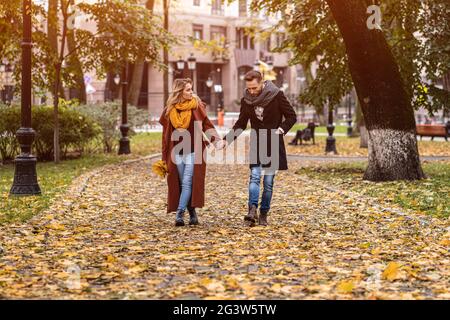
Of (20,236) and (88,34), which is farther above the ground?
(88,34)

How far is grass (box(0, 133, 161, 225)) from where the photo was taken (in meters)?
11.7

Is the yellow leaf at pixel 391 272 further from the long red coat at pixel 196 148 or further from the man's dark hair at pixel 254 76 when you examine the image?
the long red coat at pixel 196 148

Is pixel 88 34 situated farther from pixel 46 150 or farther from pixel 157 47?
pixel 46 150

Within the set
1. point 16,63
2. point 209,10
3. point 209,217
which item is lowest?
point 209,217

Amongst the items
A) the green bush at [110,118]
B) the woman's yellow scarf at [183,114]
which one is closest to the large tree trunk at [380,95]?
Answer: the woman's yellow scarf at [183,114]

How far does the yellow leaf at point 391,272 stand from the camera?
712 cm

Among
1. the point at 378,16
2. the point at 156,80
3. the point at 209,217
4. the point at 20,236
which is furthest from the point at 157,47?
the point at 156,80

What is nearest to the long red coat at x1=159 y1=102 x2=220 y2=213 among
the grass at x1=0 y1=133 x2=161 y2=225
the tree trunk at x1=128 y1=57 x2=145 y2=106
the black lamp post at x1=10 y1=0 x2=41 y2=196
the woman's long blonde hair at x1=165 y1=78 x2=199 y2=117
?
the woman's long blonde hair at x1=165 y1=78 x2=199 y2=117

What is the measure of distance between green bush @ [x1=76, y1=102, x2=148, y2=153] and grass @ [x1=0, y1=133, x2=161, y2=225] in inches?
29.3

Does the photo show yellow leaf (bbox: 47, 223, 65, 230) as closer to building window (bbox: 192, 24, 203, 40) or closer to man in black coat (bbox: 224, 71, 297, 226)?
man in black coat (bbox: 224, 71, 297, 226)

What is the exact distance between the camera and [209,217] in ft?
37.8

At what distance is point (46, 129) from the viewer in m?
22.2
